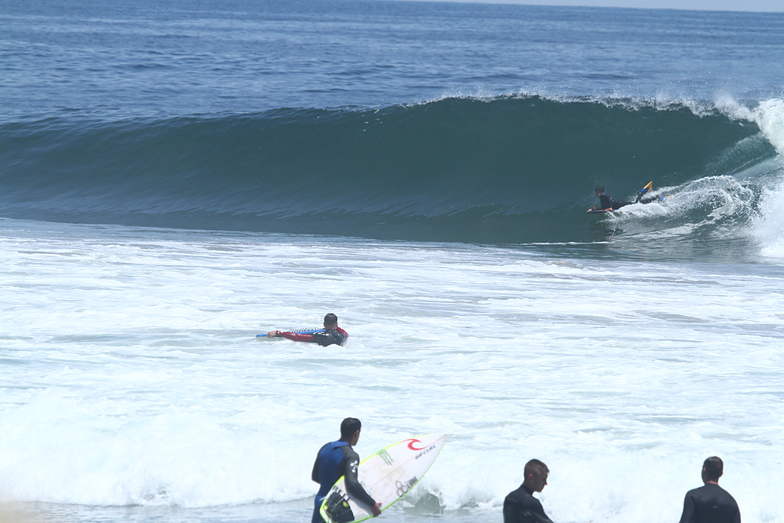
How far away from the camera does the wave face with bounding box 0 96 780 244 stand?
1833 cm

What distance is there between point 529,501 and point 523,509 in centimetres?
6

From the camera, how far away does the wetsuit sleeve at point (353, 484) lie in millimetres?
4578

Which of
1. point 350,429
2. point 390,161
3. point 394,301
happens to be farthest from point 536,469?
point 390,161

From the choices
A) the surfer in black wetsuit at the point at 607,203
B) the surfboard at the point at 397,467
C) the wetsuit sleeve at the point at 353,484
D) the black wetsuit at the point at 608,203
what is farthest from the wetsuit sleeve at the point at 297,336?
the black wetsuit at the point at 608,203

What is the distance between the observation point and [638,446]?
5.96 meters

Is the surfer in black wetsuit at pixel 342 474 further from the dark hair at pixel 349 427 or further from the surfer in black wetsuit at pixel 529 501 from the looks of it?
the surfer in black wetsuit at pixel 529 501

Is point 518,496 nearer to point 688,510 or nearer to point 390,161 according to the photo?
point 688,510

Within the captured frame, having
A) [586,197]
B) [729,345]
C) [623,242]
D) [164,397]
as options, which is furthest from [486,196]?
[164,397]

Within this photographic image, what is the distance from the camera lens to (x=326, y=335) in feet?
25.9

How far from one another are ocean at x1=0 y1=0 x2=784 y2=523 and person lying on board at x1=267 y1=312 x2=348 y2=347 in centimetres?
13

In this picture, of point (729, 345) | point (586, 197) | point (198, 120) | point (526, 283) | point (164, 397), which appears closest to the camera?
point (164, 397)

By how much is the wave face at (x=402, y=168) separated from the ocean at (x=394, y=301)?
0.09m

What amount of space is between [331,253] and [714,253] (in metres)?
7.39

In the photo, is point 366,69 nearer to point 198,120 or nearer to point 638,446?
point 198,120
